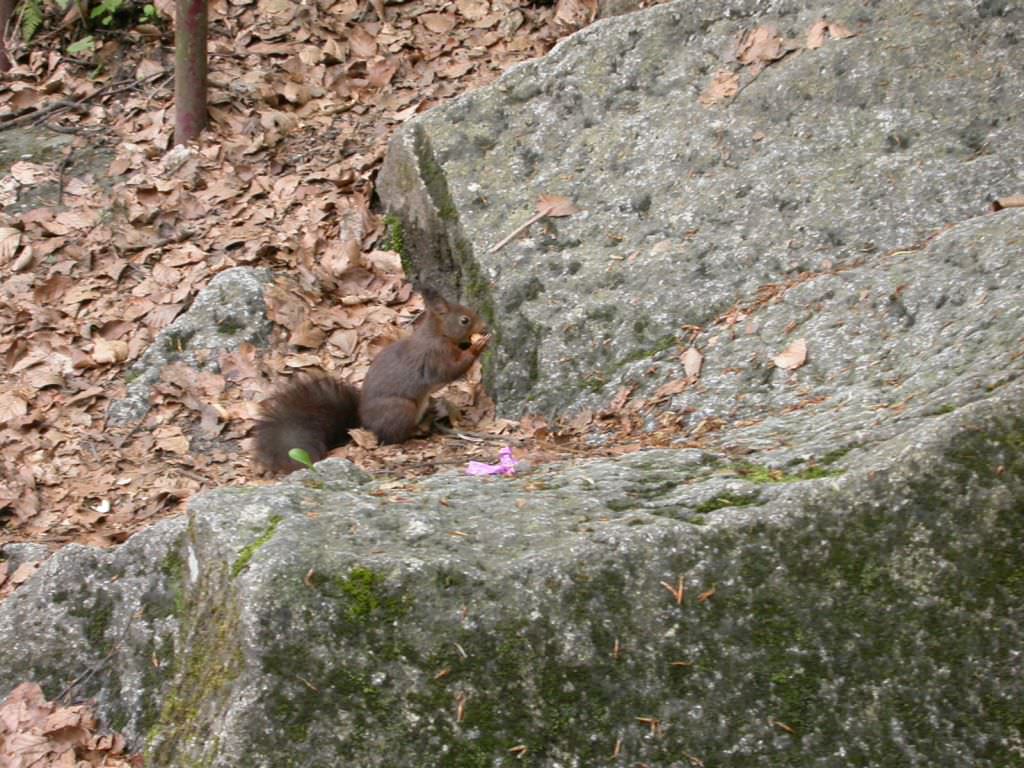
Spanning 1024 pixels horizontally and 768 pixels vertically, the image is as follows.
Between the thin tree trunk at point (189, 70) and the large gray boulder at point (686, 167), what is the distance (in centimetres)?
188

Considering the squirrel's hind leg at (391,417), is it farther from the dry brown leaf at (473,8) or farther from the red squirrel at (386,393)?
the dry brown leaf at (473,8)

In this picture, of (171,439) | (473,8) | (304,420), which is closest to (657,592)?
(304,420)

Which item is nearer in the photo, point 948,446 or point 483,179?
point 948,446

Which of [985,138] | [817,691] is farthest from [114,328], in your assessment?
[817,691]

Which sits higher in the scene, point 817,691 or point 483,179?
point 483,179

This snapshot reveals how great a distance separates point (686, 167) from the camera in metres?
6.10

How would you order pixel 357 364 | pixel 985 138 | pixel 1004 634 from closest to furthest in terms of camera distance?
1. pixel 1004 634
2. pixel 985 138
3. pixel 357 364

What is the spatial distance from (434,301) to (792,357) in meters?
1.95

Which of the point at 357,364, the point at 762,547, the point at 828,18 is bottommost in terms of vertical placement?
the point at 357,364

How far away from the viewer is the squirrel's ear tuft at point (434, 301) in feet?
20.2

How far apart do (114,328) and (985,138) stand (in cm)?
445

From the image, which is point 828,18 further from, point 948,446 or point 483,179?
point 948,446

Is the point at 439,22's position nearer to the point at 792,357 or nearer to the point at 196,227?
the point at 196,227

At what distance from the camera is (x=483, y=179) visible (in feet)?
21.4
